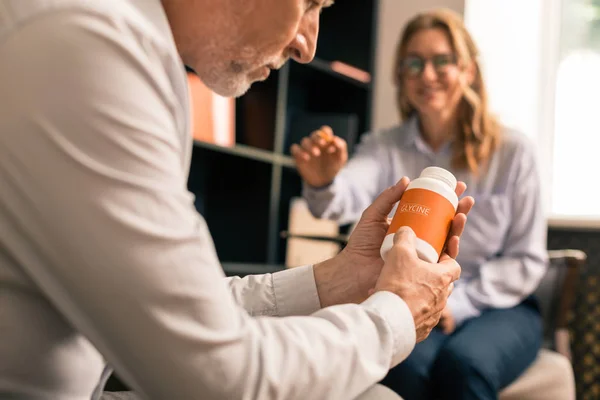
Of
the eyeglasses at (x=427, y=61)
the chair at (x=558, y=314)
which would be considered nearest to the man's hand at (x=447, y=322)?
the chair at (x=558, y=314)

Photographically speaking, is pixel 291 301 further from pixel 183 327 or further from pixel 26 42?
pixel 26 42

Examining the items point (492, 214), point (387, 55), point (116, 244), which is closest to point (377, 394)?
point (116, 244)

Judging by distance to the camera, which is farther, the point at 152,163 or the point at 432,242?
the point at 432,242

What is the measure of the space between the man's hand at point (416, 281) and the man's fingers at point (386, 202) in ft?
0.58

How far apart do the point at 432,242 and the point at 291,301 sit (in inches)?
9.4

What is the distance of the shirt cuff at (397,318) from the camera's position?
70cm

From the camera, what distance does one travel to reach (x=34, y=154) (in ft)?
1.74

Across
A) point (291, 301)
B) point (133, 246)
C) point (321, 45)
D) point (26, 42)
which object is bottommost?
point (291, 301)

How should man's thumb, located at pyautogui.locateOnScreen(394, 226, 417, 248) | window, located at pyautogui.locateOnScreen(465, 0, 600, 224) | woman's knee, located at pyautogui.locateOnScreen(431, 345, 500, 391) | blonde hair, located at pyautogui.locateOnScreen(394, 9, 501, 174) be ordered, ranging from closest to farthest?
man's thumb, located at pyautogui.locateOnScreen(394, 226, 417, 248) → woman's knee, located at pyautogui.locateOnScreen(431, 345, 500, 391) → blonde hair, located at pyautogui.locateOnScreen(394, 9, 501, 174) → window, located at pyautogui.locateOnScreen(465, 0, 600, 224)

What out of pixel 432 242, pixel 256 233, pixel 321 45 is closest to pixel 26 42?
pixel 432 242

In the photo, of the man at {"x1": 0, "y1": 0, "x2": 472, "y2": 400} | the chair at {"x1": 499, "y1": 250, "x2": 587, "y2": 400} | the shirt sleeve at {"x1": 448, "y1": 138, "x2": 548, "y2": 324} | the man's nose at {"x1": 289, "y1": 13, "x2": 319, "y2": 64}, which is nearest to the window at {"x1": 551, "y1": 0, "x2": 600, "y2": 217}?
the chair at {"x1": 499, "y1": 250, "x2": 587, "y2": 400}

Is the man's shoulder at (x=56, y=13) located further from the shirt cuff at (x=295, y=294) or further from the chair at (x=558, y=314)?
the chair at (x=558, y=314)

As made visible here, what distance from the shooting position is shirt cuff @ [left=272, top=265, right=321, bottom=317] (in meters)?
0.98

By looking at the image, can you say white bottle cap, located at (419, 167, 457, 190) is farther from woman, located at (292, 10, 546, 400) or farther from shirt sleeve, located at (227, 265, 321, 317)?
woman, located at (292, 10, 546, 400)
